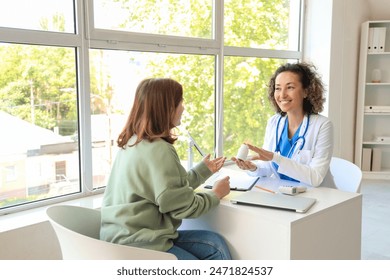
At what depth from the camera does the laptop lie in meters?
1.51

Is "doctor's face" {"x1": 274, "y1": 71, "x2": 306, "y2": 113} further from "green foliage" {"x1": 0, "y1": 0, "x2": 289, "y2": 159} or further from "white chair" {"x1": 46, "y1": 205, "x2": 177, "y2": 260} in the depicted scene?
"white chair" {"x1": 46, "y1": 205, "x2": 177, "y2": 260}

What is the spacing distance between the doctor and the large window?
→ 0.50 metres

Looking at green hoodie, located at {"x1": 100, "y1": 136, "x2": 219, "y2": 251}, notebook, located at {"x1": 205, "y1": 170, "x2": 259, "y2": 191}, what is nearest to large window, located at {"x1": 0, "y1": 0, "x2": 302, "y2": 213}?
notebook, located at {"x1": 205, "y1": 170, "x2": 259, "y2": 191}

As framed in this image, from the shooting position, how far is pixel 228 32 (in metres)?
3.41

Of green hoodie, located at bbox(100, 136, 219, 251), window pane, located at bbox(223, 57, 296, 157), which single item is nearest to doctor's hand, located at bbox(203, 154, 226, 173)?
green hoodie, located at bbox(100, 136, 219, 251)

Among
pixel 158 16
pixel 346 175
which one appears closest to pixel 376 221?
pixel 346 175

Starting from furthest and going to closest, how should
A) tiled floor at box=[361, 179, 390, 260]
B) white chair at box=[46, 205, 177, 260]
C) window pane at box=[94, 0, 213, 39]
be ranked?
tiled floor at box=[361, 179, 390, 260] → window pane at box=[94, 0, 213, 39] → white chair at box=[46, 205, 177, 260]

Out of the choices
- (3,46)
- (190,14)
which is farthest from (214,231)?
(190,14)

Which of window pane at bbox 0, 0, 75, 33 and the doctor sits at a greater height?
window pane at bbox 0, 0, 75, 33

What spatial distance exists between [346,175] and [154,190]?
4.08ft

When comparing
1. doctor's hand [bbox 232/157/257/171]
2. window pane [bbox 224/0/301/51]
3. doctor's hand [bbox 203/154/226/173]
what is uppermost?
window pane [bbox 224/0/301/51]

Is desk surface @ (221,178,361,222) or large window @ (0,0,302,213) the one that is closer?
desk surface @ (221,178,361,222)

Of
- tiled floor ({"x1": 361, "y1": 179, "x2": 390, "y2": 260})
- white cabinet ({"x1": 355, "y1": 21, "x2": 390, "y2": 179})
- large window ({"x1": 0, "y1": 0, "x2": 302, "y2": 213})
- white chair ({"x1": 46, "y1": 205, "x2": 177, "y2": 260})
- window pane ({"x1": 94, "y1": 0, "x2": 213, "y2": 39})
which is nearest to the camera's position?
white chair ({"x1": 46, "y1": 205, "x2": 177, "y2": 260})
